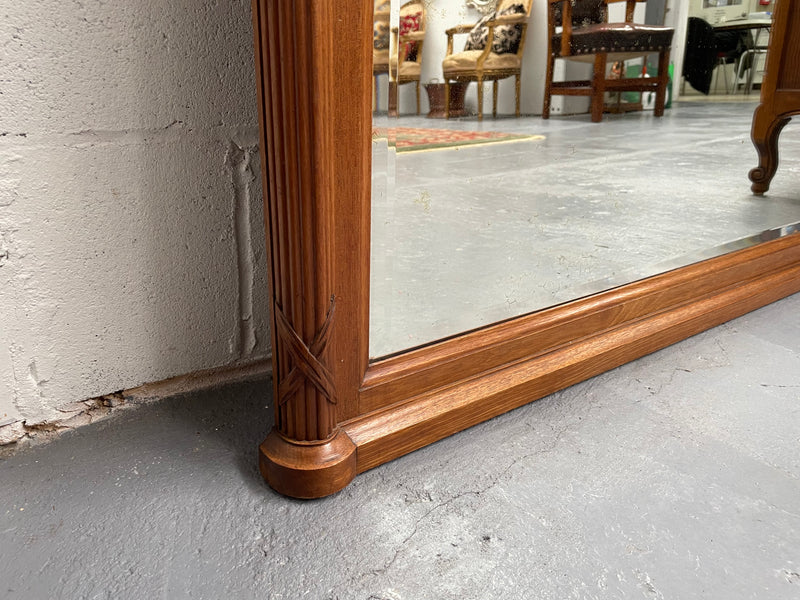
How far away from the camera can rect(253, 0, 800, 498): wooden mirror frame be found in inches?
20.6

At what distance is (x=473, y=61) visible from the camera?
2.66ft

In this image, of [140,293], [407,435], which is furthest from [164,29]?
[407,435]

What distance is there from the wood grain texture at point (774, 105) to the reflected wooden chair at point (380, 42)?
1.22 m

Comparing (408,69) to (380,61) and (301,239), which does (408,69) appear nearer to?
(380,61)

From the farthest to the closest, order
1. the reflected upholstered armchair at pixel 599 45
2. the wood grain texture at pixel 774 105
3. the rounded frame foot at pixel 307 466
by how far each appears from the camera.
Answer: the wood grain texture at pixel 774 105, the reflected upholstered armchair at pixel 599 45, the rounded frame foot at pixel 307 466

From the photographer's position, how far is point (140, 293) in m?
0.75

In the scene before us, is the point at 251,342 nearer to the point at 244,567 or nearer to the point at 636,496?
the point at 244,567

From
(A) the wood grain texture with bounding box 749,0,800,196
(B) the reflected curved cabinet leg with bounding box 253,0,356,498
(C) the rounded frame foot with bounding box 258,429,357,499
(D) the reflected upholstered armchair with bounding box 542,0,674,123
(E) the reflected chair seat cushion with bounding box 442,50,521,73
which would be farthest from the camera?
(A) the wood grain texture with bounding box 749,0,800,196

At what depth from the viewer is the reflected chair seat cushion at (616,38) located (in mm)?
978

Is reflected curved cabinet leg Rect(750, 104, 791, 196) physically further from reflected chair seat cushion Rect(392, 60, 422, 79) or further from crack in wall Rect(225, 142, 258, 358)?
crack in wall Rect(225, 142, 258, 358)

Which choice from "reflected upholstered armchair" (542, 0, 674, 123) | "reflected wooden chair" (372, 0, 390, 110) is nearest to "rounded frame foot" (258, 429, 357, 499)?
"reflected wooden chair" (372, 0, 390, 110)

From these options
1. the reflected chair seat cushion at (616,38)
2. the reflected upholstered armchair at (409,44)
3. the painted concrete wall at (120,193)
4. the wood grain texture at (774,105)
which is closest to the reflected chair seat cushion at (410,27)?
the reflected upholstered armchair at (409,44)

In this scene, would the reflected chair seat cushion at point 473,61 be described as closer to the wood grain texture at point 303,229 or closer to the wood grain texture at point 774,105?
the wood grain texture at point 303,229

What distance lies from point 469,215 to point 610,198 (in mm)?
443
